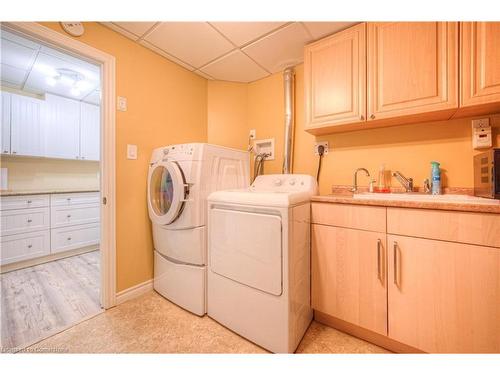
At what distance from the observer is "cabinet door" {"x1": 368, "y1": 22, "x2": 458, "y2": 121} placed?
1235mm

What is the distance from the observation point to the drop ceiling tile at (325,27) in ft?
5.12

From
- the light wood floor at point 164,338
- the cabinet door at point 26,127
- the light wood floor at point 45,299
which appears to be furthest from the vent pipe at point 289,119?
the cabinet door at point 26,127

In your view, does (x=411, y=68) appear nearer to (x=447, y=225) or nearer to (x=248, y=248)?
(x=447, y=225)

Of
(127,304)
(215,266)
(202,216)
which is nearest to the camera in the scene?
(215,266)

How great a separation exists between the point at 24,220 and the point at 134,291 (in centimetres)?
198

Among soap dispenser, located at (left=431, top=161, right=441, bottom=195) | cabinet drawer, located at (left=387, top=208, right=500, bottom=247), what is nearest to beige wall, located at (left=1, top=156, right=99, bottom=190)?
cabinet drawer, located at (left=387, top=208, right=500, bottom=247)

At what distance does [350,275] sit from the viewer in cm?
128

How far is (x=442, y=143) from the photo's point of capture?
59.1 inches

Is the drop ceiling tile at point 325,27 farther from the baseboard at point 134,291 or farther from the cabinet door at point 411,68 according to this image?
the baseboard at point 134,291
